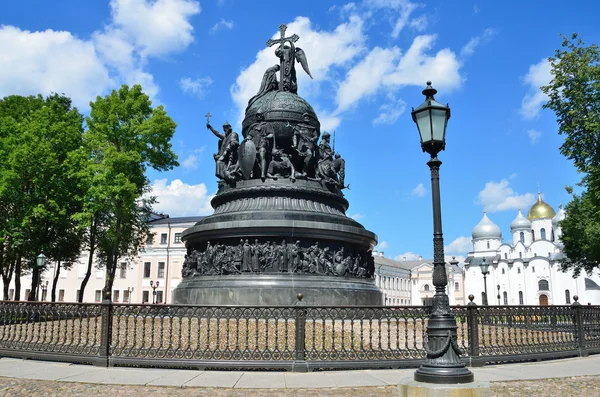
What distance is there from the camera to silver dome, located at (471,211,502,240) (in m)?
118

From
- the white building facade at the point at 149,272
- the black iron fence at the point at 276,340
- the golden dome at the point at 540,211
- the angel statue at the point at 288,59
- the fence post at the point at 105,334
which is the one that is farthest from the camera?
the golden dome at the point at 540,211

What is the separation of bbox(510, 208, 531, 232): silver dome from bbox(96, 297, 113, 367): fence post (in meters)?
117

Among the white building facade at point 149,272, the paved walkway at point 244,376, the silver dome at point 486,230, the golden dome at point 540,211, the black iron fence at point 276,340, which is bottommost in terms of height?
the paved walkway at point 244,376

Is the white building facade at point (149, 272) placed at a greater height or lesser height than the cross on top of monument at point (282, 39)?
lesser

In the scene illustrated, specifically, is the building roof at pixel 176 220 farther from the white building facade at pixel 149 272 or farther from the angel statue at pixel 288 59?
the angel statue at pixel 288 59

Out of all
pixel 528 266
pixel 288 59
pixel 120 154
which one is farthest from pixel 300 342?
pixel 528 266

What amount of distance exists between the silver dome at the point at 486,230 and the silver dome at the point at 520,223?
3282 mm

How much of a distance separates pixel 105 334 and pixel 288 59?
52.5 ft

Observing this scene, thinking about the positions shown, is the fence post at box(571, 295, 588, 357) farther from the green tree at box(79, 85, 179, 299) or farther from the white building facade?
the white building facade

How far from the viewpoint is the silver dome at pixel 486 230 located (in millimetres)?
118400

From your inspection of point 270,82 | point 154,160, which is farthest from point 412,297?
point 270,82

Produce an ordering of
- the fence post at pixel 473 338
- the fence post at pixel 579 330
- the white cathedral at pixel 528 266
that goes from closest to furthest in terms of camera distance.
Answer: the fence post at pixel 473 338 → the fence post at pixel 579 330 → the white cathedral at pixel 528 266

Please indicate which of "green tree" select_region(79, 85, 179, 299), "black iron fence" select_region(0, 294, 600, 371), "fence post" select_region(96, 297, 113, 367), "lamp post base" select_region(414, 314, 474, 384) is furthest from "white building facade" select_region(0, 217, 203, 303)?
"lamp post base" select_region(414, 314, 474, 384)

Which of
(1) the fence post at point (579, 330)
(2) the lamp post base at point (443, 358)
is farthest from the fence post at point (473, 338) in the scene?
(2) the lamp post base at point (443, 358)
